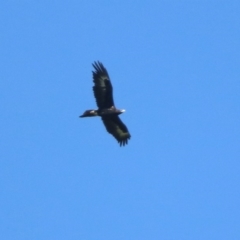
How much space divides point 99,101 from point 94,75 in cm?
124

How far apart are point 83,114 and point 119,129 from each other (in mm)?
2638

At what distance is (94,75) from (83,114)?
1934 millimetres

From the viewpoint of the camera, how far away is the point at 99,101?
73500mm

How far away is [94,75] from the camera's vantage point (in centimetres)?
7369

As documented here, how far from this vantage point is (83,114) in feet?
240

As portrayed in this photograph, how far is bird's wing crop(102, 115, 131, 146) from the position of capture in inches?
2931

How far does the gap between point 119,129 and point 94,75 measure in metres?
3.11

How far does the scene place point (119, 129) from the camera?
246 feet

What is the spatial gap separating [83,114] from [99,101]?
3.26ft

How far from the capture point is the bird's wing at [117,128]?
74438 mm

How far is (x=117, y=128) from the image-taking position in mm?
75062
